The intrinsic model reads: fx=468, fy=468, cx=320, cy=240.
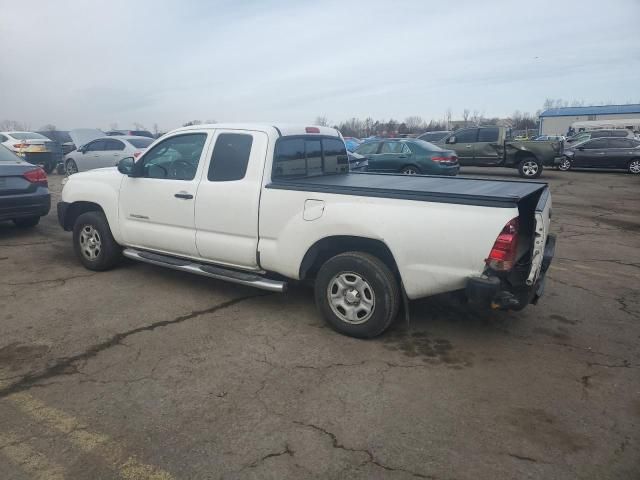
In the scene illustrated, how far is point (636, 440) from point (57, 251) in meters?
7.34

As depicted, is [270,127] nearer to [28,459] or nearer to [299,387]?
[299,387]

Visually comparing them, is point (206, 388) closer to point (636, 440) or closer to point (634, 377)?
point (636, 440)

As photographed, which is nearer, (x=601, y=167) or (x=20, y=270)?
(x=20, y=270)

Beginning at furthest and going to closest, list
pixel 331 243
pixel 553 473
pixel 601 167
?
pixel 601 167
pixel 331 243
pixel 553 473

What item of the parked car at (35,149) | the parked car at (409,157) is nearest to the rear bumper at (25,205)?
the parked car at (409,157)

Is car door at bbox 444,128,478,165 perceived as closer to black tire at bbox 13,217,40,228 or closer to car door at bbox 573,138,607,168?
car door at bbox 573,138,607,168

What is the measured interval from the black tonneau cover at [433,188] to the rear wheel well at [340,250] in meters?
0.41

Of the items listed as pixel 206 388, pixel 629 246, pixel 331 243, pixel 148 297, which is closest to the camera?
pixel 206 388

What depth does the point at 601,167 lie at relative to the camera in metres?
20.2

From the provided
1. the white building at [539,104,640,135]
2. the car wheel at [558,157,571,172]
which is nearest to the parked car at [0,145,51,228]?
the car wheel at [558,157,571,172]

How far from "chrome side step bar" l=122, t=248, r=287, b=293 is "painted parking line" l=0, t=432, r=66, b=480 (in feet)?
7.21

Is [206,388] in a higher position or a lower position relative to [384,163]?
lower

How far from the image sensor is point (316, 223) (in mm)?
4074

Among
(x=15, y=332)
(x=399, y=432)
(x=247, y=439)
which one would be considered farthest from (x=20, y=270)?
(x=399, y=432)
